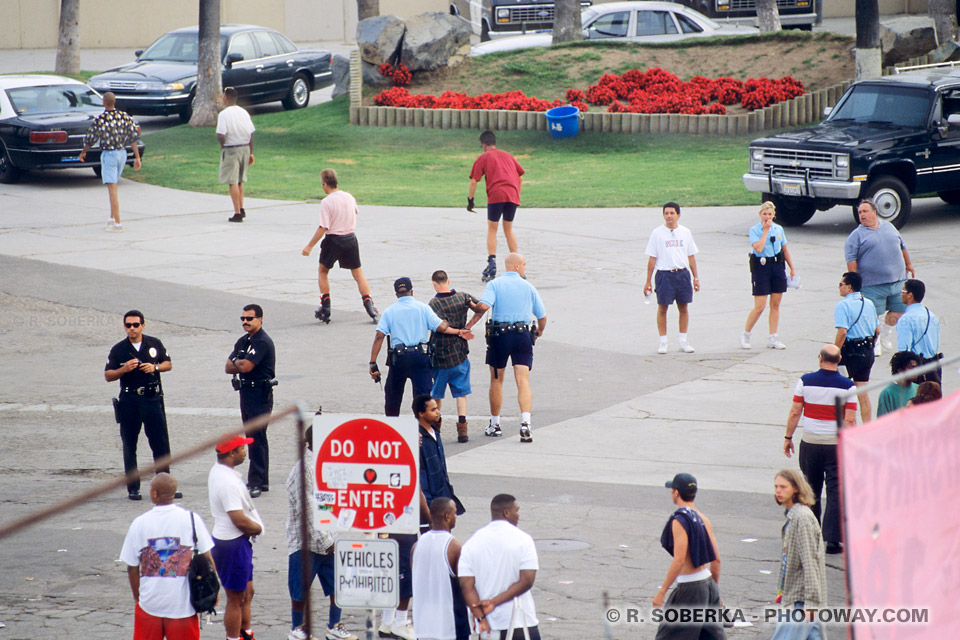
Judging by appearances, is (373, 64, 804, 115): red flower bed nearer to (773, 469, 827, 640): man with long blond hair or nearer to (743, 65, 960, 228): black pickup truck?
(743, 65, 960, 228): black pickup truck

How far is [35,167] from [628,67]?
47.0 feet

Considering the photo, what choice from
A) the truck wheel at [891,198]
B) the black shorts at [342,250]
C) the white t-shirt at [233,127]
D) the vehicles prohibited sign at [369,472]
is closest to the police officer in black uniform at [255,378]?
the vehicles prohibited sign at [369,472]

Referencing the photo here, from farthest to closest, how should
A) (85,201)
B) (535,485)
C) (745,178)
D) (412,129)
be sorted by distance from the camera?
(412,129) < (85,201) < (745,178) < (535,485)

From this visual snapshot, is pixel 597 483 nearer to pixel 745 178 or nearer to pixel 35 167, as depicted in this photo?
pixel 745 178

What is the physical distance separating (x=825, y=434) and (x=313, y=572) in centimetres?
374

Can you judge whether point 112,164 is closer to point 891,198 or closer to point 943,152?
point 891,198

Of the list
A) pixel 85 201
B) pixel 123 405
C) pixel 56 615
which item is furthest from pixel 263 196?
pixel 56 615

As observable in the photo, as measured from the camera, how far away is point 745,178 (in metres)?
18.9

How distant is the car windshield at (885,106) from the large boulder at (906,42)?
27.5ft

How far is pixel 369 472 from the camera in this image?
20.4ft

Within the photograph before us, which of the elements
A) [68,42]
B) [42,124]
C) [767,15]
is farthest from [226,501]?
[68,42]

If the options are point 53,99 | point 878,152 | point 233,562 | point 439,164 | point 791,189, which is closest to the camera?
point 233,562

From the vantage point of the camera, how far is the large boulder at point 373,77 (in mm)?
29422

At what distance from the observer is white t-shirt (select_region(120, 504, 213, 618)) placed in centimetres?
631
